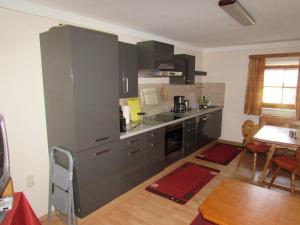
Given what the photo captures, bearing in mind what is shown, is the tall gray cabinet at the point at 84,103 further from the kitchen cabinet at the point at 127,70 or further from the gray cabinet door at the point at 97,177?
the kitchen cabinet at the point at 127,70

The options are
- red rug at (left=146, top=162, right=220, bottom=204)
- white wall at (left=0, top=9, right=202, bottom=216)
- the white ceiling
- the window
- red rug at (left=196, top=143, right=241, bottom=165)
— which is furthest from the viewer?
the window

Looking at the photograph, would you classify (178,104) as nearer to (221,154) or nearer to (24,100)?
(221,154)

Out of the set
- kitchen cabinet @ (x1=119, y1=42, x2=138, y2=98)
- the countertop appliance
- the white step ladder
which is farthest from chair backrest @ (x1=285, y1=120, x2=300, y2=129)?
the white step ladder

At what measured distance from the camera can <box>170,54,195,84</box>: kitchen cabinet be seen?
163 inches

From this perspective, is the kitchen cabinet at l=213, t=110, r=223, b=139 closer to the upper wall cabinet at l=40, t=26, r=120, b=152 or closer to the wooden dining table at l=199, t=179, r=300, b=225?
the wooden dining table at l=199, t=179, r=300, b=225

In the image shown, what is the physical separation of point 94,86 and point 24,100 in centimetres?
72

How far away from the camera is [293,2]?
2066mm

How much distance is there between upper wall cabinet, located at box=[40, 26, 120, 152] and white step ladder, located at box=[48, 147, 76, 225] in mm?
141

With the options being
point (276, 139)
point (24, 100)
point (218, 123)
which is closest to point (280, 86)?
point (218, 123)

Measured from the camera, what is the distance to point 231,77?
16.2 ft

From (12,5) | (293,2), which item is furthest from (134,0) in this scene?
(293,2)

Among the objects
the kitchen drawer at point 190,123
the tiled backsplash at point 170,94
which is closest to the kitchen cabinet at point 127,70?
the tiled backsplash at point 170,94

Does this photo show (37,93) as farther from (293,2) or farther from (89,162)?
(293,2)

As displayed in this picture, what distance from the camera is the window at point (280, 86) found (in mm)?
4250
